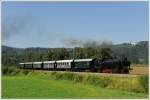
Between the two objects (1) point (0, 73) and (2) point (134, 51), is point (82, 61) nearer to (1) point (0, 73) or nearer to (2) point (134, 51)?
(2) point (134, 51)

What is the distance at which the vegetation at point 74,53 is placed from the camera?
3.55 m

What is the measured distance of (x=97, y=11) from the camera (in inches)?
140

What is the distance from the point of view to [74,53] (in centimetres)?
366

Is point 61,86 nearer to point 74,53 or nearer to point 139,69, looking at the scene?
point 74,53

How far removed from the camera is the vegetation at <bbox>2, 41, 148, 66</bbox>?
3555 millimetres

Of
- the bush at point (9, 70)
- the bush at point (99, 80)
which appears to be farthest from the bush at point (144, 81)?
the bush at point (9, 70)

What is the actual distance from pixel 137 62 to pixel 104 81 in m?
0.42

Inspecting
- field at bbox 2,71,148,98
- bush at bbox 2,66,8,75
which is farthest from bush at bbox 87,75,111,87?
bush at bbox 2,66,8,75

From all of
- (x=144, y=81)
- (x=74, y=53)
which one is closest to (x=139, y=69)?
(x=144, y=81)

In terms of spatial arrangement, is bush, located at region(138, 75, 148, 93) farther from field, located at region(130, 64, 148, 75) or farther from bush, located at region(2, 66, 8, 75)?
bush, located at region(2, 66, 8, 75)

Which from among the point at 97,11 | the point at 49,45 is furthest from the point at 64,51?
the point at 97,11

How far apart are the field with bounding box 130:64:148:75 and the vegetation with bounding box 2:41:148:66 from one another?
0.04 m

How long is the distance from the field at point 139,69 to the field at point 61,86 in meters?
0.09

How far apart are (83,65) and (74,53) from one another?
0.23m
